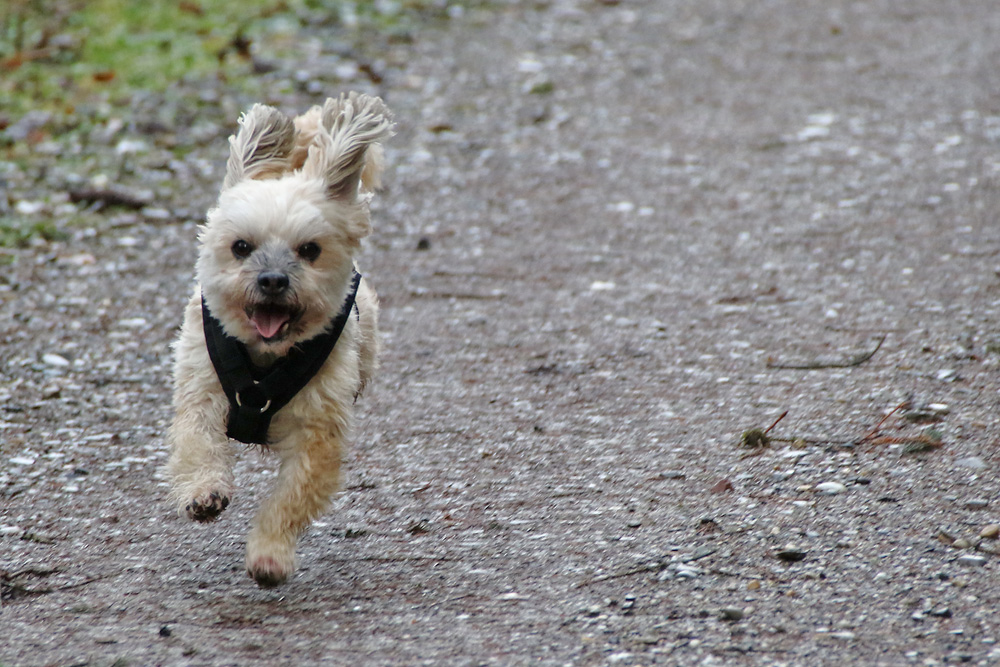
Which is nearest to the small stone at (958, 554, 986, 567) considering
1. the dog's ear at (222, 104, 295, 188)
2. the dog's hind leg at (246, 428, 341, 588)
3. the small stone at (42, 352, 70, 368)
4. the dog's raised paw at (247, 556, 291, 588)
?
the dog's hind leg at (246, 428, 341, 588)

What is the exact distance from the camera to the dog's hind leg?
158 inches

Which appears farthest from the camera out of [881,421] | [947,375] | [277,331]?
[947,375]

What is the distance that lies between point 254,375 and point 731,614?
1.79 meters

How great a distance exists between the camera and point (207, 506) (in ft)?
13.1

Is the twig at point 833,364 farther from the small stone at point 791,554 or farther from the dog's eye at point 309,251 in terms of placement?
the dog's eye at point 309,251

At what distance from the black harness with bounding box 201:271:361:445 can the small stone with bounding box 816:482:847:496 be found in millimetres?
1974

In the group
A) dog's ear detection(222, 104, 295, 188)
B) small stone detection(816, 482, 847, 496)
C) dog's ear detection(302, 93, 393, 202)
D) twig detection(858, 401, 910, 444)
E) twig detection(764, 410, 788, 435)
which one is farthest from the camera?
twig detection(764, 410, 788, 435)

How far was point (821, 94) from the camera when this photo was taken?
10.8 m

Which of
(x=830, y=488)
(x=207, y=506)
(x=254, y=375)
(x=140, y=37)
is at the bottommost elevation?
(x=140, y=37)

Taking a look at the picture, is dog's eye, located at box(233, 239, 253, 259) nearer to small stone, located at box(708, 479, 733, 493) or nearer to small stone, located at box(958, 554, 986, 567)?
small stone, located at box(708, 479, 733, 493)

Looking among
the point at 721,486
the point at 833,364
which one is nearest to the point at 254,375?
the point at 721,486

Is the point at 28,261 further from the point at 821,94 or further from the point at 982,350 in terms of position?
the point at 821,94

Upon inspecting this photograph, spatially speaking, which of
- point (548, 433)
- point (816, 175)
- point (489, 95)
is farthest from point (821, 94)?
point (548, 433)

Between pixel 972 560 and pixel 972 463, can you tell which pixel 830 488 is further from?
pixel 972 560
